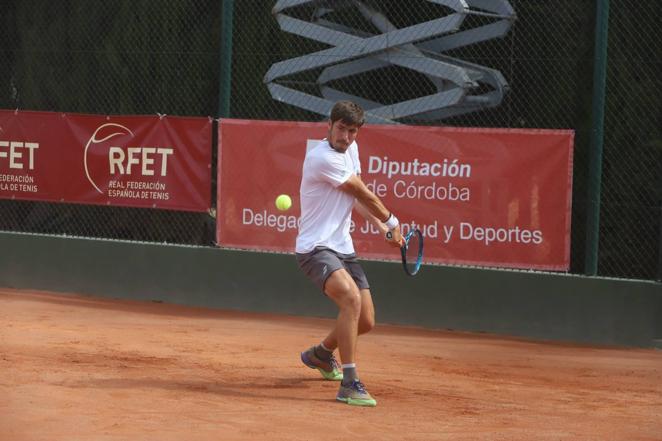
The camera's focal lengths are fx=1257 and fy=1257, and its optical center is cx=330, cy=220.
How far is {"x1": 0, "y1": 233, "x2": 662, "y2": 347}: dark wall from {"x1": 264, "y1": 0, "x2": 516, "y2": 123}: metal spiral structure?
173 cm

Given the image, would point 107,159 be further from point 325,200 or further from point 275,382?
point 325,200

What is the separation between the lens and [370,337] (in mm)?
11094

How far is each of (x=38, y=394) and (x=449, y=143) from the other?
5.02 meters

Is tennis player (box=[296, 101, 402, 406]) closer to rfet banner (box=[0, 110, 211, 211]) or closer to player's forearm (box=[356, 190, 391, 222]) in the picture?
player's forearm (box=[356, 190, 391, 222])

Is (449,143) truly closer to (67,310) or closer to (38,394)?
(67,310)

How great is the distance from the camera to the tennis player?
303 inches

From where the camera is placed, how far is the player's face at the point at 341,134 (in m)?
7.77

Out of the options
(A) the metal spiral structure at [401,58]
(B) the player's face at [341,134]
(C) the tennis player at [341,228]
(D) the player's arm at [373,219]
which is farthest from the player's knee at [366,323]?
(A) the metal spiral structure at [401,58]

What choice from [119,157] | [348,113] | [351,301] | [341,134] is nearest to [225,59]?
[119,157]

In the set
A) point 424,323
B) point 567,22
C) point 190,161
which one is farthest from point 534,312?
point 190,161

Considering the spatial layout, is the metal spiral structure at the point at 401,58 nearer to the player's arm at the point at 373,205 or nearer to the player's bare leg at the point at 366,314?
the player's bare leg at the point at 366,314

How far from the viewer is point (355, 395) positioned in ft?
24.9

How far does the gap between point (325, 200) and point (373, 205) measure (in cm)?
36

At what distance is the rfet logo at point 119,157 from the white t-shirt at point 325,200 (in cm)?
486
